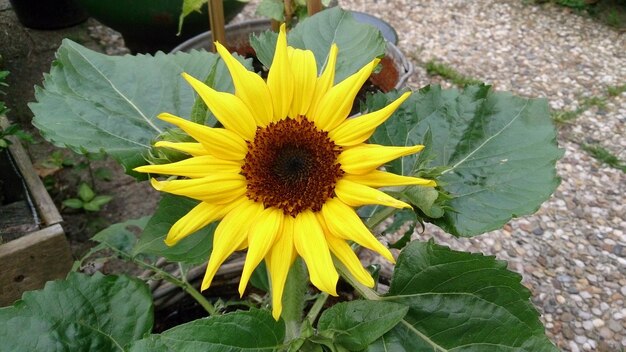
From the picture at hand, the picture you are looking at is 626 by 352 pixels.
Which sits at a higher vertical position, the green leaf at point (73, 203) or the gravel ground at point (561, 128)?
the green leaf at point (73, 203)

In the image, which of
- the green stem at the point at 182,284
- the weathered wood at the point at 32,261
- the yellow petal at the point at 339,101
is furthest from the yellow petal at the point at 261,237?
the weathered wood at the point at 32,261

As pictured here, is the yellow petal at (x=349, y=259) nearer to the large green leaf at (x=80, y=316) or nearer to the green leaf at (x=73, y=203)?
the large green leaf at (x=80, y=316)

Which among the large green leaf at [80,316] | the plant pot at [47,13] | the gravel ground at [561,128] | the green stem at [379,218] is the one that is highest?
the green stem at [379,218]

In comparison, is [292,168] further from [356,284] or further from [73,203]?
[73,203]

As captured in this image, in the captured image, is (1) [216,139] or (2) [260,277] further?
(2) [260,277]

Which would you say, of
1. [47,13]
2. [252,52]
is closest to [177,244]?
Answer: [252,52]

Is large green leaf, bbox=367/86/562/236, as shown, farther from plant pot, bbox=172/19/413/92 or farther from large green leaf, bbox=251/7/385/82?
plant pot, bbox=172/19/413/92

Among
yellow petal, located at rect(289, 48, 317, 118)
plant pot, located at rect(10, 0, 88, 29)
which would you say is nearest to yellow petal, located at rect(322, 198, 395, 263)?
yellow petal, located at rect(289, 48, 317, 118)
